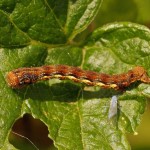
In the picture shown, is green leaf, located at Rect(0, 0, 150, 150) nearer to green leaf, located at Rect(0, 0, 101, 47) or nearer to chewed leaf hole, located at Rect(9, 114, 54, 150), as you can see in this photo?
green leaf, located at Rect(0, 0, 101, 47)

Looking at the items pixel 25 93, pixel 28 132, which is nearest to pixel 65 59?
pixel 25 93

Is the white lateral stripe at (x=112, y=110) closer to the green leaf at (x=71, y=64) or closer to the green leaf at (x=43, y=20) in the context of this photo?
the green leaf at (x=71, y=64)

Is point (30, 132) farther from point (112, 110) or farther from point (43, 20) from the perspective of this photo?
point (43, 20)

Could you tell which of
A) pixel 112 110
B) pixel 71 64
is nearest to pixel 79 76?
pixel 71 64

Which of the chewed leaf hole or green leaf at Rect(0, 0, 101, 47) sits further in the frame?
the chewed leaf hole

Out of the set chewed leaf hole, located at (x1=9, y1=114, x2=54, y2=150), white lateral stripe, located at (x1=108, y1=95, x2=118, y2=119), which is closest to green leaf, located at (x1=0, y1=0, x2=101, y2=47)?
white lateral stripe, located at (x1=108, y1=95, x2=118, y2=119)

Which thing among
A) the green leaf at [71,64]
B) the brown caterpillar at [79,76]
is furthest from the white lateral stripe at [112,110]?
the brown caterpillar at [79,76]
